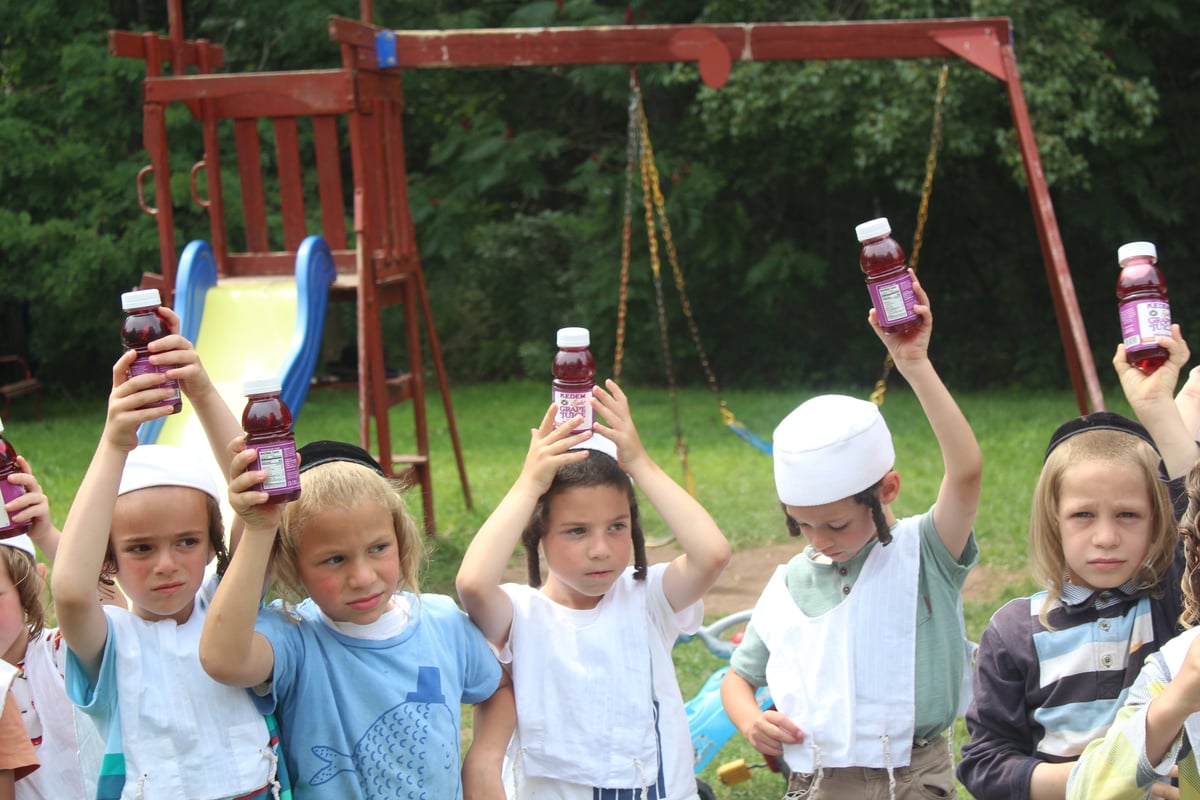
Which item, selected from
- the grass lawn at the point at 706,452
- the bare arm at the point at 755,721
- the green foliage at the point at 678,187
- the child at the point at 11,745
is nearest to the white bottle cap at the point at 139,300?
the child at the point at 11,745

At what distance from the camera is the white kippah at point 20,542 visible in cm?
254

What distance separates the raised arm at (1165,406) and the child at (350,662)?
58.4 inches

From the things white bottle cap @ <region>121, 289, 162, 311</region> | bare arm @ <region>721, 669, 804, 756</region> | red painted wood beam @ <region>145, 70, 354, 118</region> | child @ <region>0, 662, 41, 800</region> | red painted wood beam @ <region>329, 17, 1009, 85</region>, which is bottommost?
bare arm @ <region>721, 669, 804, 756</region>

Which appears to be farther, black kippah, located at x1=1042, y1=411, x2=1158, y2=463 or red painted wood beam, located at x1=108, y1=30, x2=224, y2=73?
red painted wood beam, located at x1=108, y1=30, x2=224, y2=73

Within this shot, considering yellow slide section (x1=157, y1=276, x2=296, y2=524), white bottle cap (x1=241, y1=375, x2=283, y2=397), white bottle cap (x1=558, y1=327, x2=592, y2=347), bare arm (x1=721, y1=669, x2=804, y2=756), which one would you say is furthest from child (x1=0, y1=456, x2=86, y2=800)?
yellow slide section (x1=157, y1=276, x2=296, y2=524)

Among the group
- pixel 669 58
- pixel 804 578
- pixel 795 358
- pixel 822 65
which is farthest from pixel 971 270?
pixel 804 578

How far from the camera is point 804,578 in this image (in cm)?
284

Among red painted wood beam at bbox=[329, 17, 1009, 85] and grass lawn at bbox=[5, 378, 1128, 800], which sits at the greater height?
red painted wood beam at bbox=[329, 17, 1009, 85]

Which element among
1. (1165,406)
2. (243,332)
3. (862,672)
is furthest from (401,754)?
(243,332)

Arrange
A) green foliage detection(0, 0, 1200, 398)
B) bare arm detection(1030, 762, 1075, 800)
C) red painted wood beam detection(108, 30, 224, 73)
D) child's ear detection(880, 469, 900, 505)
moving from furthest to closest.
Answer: green foliage detection(0, 0, 1200, 398) < red painted wood beam detection(108, 30, 224, 73) < child's ear detection(880, 469, 900, 505) < bare arm detection(1030, 762, 1075, 800)

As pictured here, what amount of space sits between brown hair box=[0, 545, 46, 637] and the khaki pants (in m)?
1.66

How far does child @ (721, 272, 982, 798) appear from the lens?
2664mm

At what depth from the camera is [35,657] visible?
272 centimetres

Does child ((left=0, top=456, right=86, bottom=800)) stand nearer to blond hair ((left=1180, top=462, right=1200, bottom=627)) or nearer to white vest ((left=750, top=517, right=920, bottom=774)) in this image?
white vest ((left=750, top=517, right=920, bottom=774))
